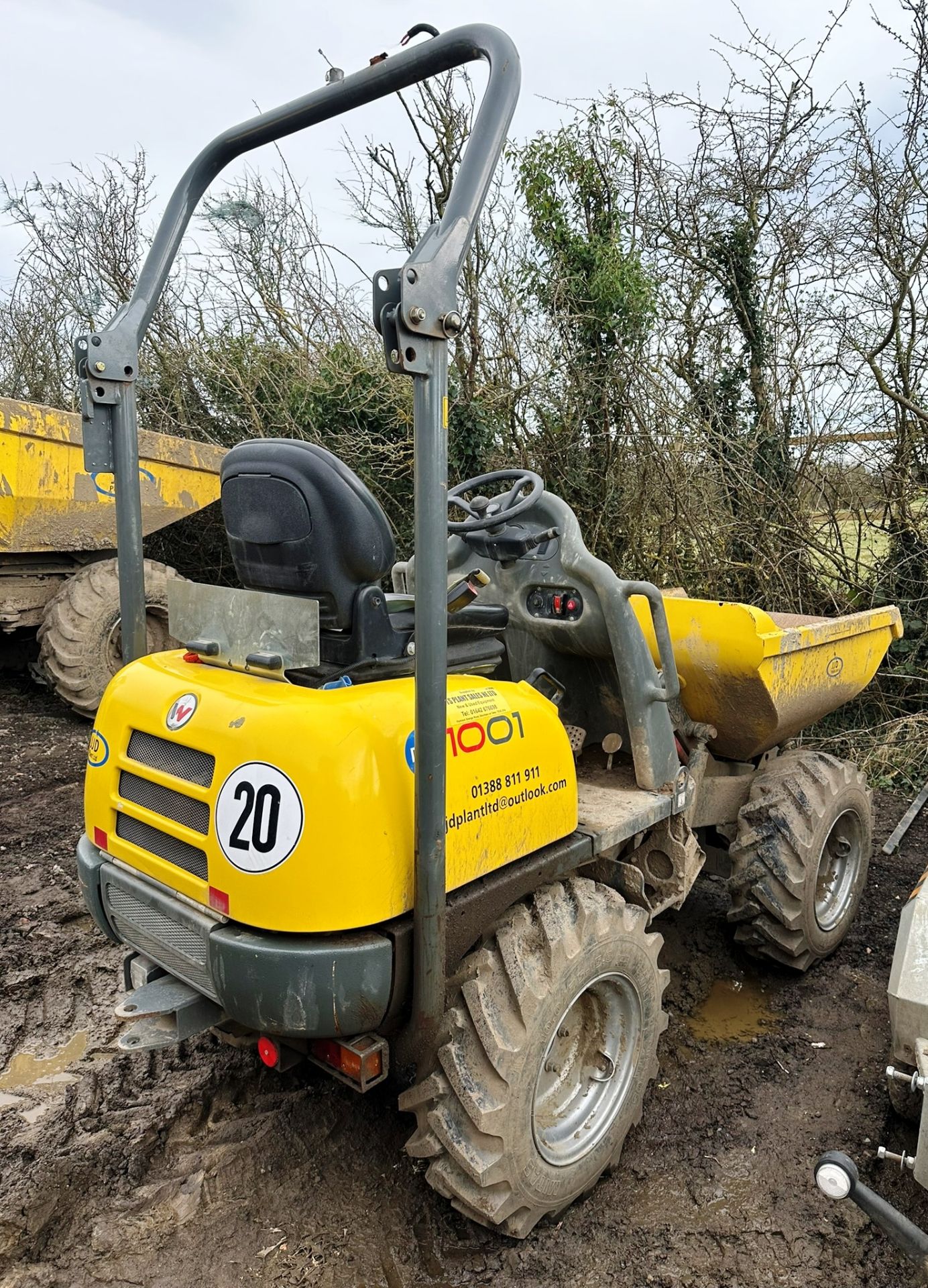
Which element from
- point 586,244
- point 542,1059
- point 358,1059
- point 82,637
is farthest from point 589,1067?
point 586,244

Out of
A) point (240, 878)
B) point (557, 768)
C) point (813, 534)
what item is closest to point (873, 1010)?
point (557, 768)

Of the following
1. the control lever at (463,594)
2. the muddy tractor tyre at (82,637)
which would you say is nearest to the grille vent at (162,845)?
the control lever at (463,594)

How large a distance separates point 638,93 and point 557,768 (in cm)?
701

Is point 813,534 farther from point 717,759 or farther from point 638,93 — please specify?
point 638,93

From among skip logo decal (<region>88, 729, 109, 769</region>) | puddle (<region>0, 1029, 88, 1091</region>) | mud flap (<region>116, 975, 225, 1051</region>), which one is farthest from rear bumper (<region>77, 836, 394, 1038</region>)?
puddle (<region>0, 1029, 88, 1091</region>)

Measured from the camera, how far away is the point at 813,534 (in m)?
6.45

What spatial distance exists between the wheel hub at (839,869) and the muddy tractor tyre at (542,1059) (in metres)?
1.44

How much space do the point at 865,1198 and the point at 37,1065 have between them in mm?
2520

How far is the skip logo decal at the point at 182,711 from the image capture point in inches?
84.9

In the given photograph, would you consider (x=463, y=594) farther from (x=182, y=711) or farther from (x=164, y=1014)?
(x=164, y=1014)

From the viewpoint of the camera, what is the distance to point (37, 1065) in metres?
2.93

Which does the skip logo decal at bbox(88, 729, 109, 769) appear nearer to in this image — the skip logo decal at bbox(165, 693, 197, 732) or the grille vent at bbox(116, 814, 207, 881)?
the grille vent at bbox(116, 814, 207, 881)

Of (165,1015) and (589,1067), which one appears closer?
(165,1015)

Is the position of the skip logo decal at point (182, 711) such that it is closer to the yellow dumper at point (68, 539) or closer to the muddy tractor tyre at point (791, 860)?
the muddy tractor tyre at point (791, 860)
